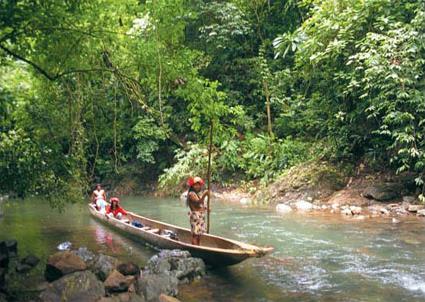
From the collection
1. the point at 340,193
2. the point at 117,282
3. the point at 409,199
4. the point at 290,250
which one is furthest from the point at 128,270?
the point at 340,193

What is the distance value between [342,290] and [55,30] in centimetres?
485

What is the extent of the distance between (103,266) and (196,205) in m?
1.86

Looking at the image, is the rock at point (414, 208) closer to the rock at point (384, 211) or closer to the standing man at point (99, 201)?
the rock at point (384, 211)

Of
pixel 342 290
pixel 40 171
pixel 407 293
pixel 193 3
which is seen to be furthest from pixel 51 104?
pixel 193 3

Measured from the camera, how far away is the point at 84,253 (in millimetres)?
7602

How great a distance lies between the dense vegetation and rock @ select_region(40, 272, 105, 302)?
6.97 feet

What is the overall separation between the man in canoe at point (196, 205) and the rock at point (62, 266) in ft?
6.75

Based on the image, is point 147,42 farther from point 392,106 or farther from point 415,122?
point 415,122

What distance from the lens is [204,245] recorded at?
27.0 feet

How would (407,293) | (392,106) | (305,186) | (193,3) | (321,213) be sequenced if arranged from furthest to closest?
(193,3), (305,186), (321,213), (392,106), (407,293)

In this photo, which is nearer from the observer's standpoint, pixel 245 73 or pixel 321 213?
pixel 321 213

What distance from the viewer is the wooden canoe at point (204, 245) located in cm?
666

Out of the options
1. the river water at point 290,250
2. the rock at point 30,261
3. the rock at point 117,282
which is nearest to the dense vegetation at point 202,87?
the rock at point 30,261

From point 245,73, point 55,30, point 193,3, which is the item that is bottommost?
point 55,30
